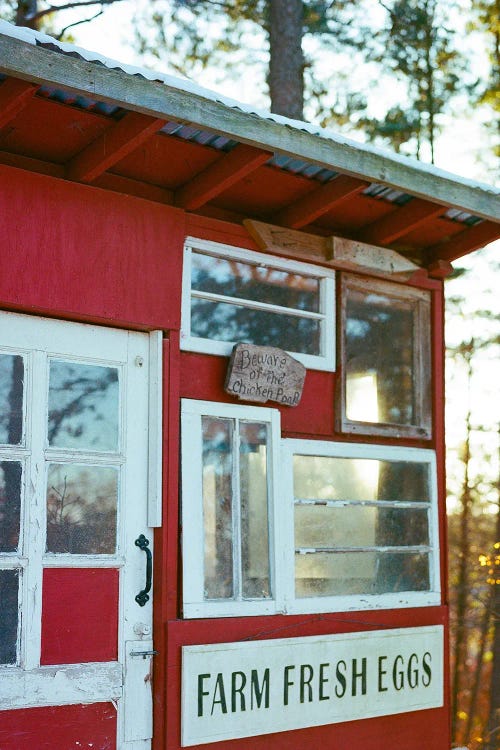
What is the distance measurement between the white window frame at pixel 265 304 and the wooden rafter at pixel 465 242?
87 cm

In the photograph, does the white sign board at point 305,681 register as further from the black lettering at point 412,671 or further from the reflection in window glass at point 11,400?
the reflection in window glass at point 11,400

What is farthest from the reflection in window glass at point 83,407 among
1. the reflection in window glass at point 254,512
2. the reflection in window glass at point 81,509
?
the reflection in window glass at point 254,512

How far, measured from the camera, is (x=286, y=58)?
407 inches

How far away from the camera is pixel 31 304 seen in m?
4.65

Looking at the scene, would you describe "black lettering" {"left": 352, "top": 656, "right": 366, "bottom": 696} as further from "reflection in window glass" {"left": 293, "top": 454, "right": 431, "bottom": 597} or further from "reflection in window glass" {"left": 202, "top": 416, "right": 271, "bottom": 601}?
"reflection in window glass" {"left": 202, "top": 416, "right": 271, "bottom": 601}

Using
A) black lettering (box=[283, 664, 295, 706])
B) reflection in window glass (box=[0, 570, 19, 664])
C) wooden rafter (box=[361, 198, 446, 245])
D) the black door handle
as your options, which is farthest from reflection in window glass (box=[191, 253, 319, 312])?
black lettering (box=[283, 664, 295, 706])

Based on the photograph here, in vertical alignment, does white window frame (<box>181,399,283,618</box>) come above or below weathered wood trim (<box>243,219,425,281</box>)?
below

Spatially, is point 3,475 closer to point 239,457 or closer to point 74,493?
point 74,493

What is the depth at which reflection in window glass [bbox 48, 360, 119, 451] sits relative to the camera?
474 centimetres

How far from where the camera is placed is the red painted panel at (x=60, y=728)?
4.38 metres

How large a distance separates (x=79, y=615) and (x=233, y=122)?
2371mm

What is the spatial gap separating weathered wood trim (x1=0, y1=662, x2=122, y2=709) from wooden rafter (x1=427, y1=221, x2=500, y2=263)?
3.28 metres

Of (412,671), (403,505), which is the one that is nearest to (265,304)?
(403,505)

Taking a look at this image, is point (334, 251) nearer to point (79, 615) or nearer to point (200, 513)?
point (200, 513)
